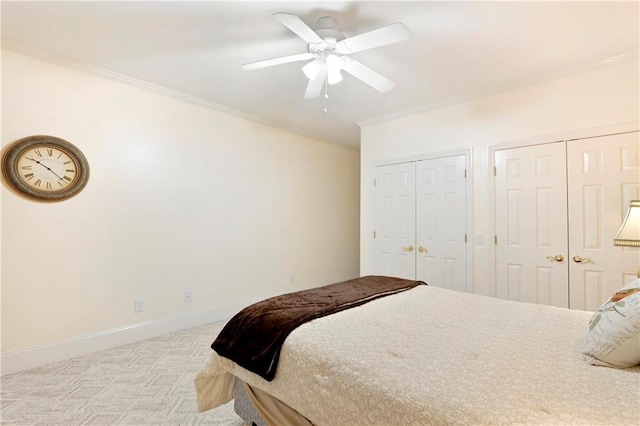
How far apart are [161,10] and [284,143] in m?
2.46

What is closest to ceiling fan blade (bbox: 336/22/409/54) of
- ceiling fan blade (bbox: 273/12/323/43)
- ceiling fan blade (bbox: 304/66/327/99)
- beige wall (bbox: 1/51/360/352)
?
ceiling fan blade (bbox: 273/12/323/43)

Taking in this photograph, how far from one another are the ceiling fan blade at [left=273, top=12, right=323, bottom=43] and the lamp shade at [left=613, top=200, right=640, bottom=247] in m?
2.28

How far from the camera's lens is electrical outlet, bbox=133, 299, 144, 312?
2903mm

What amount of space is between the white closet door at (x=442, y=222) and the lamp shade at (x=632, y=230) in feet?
4.36

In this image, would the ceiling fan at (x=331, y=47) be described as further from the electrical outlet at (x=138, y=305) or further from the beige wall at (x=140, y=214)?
the electrical outlet at (x=138, y=305)

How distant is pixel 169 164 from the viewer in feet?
10.4

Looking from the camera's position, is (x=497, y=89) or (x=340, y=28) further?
(x=497, y=89)

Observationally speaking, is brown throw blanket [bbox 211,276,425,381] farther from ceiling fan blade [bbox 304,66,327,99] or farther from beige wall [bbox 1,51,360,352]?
beige wall [bbox 1,51,360,352]

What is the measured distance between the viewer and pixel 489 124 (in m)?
3.05

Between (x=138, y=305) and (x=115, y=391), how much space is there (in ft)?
3.29

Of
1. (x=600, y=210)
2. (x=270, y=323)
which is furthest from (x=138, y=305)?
(x=600, y=210)

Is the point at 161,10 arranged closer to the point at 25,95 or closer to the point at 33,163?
the point at 25,95

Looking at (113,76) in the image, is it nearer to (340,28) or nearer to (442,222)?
(340,28)

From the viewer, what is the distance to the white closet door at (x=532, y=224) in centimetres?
266
